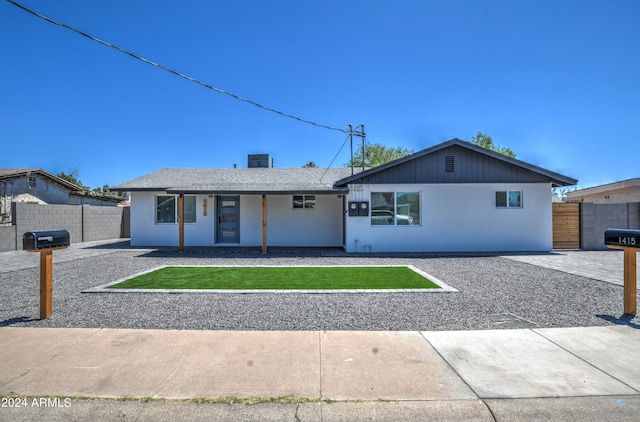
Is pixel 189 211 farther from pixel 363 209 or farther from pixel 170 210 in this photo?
pixel 363 209

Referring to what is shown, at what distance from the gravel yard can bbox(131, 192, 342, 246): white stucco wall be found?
5840 millimetres

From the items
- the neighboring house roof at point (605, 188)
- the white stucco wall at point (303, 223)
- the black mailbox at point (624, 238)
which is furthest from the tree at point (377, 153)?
the black mailbox at point (624, 238)

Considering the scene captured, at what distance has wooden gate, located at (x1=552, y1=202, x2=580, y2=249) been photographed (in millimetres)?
13258

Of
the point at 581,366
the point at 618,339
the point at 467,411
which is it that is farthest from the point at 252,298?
the point at 618,339

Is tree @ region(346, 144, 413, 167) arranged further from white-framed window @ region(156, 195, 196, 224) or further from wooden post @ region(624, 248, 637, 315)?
wooden post @ region(624, 248, 637, 315)

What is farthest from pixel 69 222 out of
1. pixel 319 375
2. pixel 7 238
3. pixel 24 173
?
pixel 319 375

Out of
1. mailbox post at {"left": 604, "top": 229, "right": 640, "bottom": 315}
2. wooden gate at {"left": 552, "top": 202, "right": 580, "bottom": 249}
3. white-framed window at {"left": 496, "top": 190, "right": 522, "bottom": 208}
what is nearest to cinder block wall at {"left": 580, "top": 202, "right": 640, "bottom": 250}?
Answer: wooden gate at {"left": 552, "top": 202, "right": 580, "bottom": 249}

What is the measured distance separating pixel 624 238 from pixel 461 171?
7.74 m

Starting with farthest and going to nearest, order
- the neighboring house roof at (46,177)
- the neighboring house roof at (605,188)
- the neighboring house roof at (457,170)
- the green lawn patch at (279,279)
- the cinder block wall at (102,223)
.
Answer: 1. the neighboring house roof at (46,177)
2. the neighboring house roof at (605,188)
3. the cinder block wall at (102,223)
4. the neighboring house roof at (457,170)
5. the green lawn patch at (279,279)

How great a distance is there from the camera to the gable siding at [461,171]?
12211mm

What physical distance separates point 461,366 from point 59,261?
38.0ft

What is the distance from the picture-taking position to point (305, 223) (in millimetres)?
14023

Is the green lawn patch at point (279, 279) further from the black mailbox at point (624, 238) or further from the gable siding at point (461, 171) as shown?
the gable siding at point (461, 171)

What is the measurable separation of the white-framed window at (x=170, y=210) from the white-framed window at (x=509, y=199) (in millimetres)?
12404
